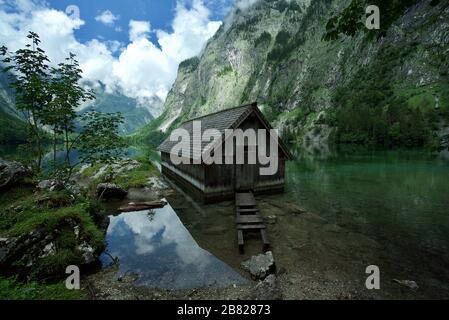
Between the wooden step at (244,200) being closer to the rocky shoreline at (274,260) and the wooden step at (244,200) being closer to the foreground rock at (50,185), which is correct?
the rocky shoreline at (274,260)

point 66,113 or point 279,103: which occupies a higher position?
point 279,103

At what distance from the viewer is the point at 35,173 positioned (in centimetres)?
1523

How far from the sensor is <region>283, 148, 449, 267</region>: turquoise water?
12.0 meters

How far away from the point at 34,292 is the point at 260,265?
291 inches

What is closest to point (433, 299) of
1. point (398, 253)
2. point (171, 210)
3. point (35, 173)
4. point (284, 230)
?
A: point (398, 253)

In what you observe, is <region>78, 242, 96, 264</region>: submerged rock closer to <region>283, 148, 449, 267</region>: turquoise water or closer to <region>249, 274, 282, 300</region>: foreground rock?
<region>249, 274, 282, 300</region>: foreground rock

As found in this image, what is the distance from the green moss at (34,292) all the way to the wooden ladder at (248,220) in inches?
262

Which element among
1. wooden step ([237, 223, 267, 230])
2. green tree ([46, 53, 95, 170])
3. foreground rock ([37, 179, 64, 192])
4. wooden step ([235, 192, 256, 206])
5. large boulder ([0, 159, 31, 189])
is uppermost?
green tree ([46, 53, 95, 170])

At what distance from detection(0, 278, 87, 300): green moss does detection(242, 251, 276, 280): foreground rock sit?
5793 millimetres

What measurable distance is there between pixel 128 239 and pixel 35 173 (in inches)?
307

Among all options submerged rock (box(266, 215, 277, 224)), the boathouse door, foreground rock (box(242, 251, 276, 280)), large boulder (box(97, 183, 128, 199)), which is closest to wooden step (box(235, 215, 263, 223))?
submerged rock (box(266, 215, 277, 224))

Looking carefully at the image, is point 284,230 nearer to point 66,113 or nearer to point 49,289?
point 49,289

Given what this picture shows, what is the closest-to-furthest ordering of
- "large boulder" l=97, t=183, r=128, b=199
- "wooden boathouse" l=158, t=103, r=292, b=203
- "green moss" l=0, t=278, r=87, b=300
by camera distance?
"green moss" l=0, t=278, r=87, b=300, "wooden boathouse" l=158, t=103, r=292, b=203, "large boulder" l=97, t=183, r=128, b=199

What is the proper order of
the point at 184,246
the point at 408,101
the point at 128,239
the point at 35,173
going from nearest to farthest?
the point at 184,246, the point at 128,239, the point at 35,173, the point at 408,101
